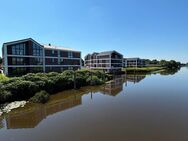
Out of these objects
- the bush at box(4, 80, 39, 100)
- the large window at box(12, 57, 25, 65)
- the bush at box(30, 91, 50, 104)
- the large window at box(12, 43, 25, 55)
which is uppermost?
the large window at box(12, 43, 25, 55)

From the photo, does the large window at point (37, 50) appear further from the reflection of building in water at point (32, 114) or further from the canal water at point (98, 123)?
the canal water at point (98, 123)

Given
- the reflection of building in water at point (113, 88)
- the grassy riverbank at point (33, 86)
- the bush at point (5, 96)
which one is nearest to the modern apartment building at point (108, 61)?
the reflection of building in water at point (113, 88)

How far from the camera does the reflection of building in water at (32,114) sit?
44.0 feet

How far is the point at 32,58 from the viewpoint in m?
37.8

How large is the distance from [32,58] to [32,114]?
82.0ft

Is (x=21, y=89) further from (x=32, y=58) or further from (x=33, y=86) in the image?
(x=32, y=58)

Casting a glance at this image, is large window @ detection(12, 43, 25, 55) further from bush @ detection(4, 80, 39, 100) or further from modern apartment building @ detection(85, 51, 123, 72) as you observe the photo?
modern apartment building @ detection(85, 51, 123, 72)

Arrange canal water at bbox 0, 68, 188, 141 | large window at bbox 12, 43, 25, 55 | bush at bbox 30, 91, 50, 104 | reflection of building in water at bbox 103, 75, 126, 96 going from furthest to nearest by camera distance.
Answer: large window at bbox 12, 43, 25, 55, reflection of building in water at bbox 103, 75, 126, 96, bush at bbox 30, 91, 50, 104, canal water at bbox 0, 68, 188, 141

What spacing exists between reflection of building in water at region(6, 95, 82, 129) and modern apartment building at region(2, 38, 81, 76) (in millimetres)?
19234

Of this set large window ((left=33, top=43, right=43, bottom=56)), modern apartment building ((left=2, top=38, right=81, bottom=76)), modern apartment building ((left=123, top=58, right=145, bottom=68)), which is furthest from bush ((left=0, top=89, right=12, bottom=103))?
modern apartment building ((left=123, top=58, right=145, bottom=68))

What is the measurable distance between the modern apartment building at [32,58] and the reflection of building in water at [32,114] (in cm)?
1923

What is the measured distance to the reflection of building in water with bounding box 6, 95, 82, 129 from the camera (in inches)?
528

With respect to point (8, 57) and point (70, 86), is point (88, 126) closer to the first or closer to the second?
point (70, 86)

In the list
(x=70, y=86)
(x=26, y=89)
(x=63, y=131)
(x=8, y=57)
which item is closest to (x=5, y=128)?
(x=63, y=131)
